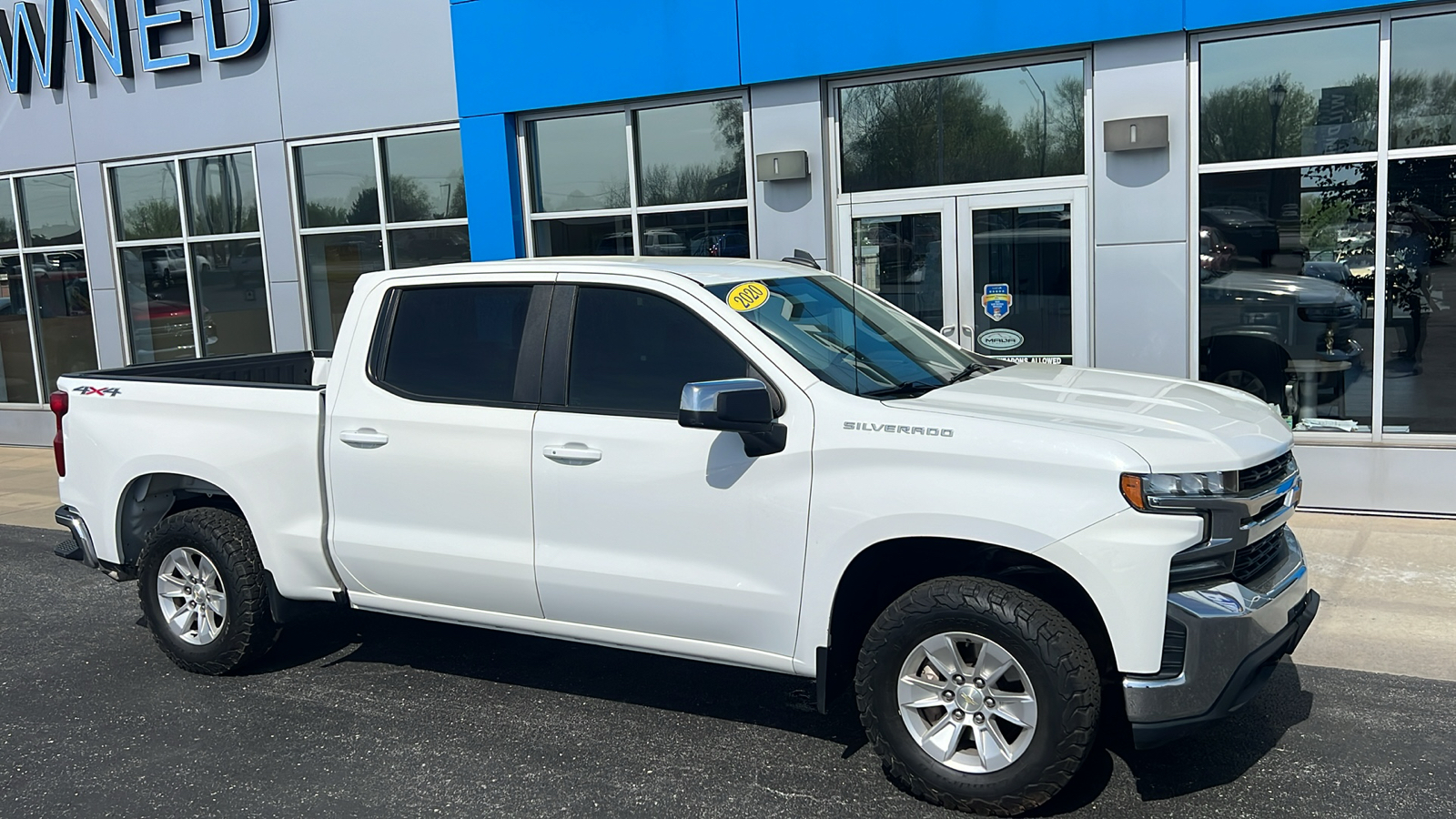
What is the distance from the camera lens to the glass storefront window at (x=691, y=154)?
10.2 meters

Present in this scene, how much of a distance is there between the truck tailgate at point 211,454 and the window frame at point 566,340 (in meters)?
1.19

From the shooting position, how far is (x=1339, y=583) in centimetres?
676

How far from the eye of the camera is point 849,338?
16.3ft

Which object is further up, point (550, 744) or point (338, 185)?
point (338, 185)

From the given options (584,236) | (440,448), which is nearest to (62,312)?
(584,236)

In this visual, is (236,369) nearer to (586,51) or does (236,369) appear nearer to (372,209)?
Result: (586,51)

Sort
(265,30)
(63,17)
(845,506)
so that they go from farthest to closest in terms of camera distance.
Result: (63,17)
(265,30)
(845,506)

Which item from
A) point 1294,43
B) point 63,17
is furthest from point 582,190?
point 63,17

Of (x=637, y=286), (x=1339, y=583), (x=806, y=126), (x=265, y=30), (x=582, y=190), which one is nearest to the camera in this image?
(x=637, y=286)

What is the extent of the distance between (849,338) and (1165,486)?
1.59 m

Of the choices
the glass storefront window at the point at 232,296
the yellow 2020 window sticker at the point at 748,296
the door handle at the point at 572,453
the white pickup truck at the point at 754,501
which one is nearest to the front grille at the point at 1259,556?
the white pickup truck at the point at 754,501

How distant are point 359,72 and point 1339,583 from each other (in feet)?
31.9

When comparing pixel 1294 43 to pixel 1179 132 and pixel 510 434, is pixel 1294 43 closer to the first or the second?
pixel 1179 132

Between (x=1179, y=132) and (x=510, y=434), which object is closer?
(x=510, y=434)
